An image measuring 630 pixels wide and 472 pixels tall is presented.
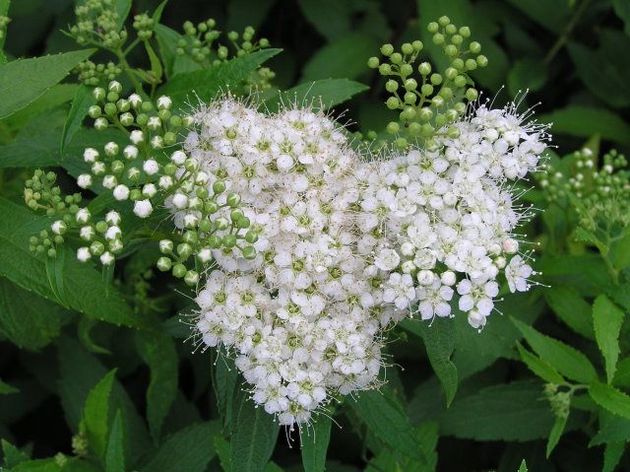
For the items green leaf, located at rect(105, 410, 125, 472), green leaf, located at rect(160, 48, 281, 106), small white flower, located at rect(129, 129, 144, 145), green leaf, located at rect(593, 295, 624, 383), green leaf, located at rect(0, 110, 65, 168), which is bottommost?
green leaf, located at rect(105, 410, 125, 472)

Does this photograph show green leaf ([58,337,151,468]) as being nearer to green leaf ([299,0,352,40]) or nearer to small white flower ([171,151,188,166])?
small white flower ([171,151,188,166])

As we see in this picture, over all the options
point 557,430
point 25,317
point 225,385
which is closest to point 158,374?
point 25,317

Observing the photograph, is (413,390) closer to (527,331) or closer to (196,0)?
(527,331)

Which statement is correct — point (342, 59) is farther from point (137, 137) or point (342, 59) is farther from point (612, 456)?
point (612, 456)

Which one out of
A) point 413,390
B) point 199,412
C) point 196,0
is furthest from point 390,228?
point 196,0

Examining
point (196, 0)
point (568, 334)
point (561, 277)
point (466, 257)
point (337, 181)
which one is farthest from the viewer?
point (196, 0)

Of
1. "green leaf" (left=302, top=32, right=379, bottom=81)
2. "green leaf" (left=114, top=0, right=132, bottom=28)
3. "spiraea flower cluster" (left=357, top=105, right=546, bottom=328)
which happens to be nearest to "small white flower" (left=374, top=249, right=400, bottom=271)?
"spiraea flower cluster" (left=357, top=105, right=546, bottom=328)
